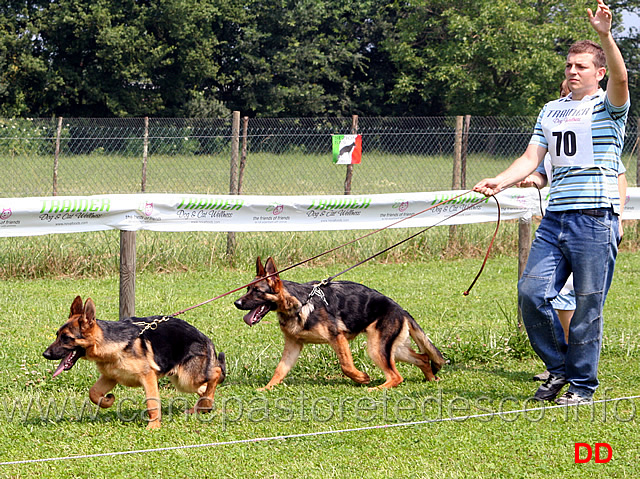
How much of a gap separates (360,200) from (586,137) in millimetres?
3638

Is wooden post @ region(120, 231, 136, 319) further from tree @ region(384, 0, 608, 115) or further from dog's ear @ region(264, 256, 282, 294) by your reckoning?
tree @ region(384, 0, 608, 115)

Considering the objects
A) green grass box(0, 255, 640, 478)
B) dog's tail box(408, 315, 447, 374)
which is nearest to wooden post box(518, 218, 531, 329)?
green grass box(0, 255, 640, 478)

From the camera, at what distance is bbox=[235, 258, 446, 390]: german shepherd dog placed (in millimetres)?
5531

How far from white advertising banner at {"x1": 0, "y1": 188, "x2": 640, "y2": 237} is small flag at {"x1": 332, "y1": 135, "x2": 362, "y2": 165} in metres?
3.81

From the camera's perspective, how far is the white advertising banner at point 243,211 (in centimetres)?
608

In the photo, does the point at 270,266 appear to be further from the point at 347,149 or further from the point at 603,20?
the point at 347,149

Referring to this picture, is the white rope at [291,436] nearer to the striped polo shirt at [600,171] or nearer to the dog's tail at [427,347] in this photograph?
the dog's tail at [427,347]

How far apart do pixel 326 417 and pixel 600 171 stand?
2.30 meters

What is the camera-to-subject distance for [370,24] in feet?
168

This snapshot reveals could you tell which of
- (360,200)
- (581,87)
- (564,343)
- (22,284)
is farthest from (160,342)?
(22,284)

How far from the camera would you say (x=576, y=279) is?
16.0ft

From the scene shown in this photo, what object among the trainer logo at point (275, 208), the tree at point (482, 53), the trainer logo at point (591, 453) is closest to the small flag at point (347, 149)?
the trainer logo at point (275, 208)

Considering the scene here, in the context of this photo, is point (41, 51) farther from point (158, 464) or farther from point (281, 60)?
point (158, 464)

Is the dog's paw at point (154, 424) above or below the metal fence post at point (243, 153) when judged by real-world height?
below
